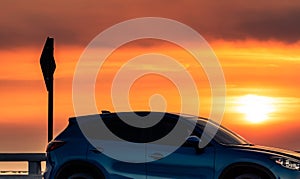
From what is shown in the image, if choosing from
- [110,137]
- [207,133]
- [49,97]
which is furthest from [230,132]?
[49,97]

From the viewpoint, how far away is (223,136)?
19.7 m

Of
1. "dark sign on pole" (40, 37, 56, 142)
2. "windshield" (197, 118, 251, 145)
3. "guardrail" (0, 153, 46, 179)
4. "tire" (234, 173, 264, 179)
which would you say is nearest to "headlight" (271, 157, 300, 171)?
"tire" (234, 173, 264, 179)

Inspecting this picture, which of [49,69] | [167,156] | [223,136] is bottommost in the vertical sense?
[167,156]

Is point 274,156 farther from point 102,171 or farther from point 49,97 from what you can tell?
point 49,97

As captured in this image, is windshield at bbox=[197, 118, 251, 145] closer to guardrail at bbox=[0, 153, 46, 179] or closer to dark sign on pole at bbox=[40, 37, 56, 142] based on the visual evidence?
dark sign on pole at bbox=[40, 37, 56, 142]

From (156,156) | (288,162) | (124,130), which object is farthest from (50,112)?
(288,162)

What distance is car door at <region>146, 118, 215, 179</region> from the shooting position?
19.0 m

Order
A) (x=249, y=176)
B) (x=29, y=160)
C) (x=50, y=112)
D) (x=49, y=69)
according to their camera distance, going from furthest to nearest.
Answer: (x=29, y=160), (x=49, y=69), (x=50, y=112), (x=249, y=176)

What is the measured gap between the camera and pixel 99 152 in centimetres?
1958

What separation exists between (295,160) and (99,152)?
3.67 m

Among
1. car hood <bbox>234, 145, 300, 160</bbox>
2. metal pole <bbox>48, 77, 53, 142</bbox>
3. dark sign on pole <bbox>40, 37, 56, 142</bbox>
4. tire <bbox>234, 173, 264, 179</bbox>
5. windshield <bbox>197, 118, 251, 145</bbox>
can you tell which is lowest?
tire <bbox>234, 173, 264, 179</bbox>

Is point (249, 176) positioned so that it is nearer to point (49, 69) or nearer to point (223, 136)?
point (223, 136)

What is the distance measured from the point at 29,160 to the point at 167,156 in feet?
21.9

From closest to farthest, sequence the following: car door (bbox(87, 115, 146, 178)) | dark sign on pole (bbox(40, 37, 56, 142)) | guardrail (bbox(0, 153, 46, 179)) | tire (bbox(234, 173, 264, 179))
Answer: tire (bbox(234, 173, 264, 179))
car door (bbox(87, 115, 146, 178))
dark sign on pole (bbox(40, 37, 56, 142))
guardrail (bbox(0, 153, 46, 179))
